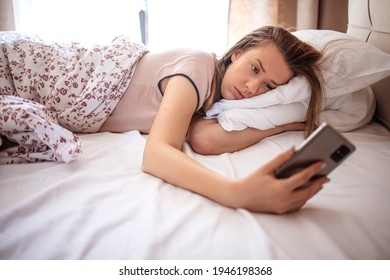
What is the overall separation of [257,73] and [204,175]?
415mm

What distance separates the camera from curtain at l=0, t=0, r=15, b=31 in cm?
169

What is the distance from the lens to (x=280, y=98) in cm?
81

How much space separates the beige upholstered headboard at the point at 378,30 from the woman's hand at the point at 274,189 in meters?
0.59

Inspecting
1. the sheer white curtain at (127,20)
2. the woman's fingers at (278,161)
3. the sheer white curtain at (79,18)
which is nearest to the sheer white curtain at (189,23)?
the sheer white curtain at (127,20)

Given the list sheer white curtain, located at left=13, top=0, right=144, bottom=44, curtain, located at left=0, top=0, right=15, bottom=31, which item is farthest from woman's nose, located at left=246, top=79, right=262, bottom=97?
curtain, located at left=0, top=0, right=15, bottom=31

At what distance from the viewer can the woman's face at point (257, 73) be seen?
2.68ft

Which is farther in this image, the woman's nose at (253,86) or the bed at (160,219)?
the woman's nose at (253,86)

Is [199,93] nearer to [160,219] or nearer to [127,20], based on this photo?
[160,219]

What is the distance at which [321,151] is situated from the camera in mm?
454

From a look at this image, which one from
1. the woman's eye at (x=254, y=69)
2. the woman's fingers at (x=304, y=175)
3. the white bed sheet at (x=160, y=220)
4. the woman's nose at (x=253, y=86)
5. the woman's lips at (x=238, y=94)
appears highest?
the woman's eye at (x=254, y=69)

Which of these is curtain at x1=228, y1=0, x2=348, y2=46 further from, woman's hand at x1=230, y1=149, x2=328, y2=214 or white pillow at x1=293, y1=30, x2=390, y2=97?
woman's hand at x1=230, y1=149, x2=328, y2=214

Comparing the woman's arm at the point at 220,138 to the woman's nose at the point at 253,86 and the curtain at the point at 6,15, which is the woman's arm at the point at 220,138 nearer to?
the woman's nose at the point at 253,86
